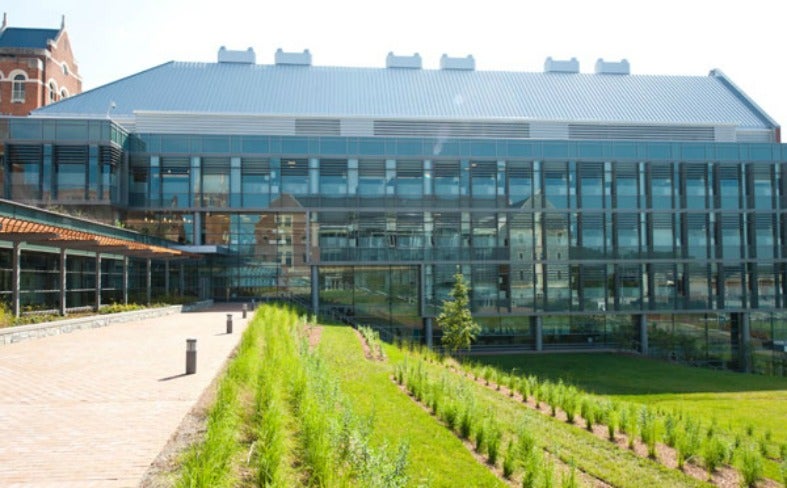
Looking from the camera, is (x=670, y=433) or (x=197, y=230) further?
(x=197, y=230)

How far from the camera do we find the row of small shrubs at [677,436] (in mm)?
10758

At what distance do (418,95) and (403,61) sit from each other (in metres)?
7.05

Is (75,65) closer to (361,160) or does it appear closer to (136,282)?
(136,282)

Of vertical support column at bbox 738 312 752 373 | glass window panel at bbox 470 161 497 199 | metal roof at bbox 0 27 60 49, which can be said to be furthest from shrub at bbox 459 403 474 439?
metal roof at bbox 0 27 60 49

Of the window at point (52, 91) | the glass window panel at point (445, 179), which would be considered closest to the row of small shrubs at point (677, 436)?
the glass window panel at point (445, 179)

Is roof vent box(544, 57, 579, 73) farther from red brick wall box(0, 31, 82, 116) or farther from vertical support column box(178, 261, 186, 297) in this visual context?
red brick wall box(0, 31, 82, 116)

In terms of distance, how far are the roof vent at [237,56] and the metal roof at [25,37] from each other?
2257 centimetres

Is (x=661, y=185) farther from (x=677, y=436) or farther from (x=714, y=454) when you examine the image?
(x=714, y=454)

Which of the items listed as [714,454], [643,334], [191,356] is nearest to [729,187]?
[643,334]

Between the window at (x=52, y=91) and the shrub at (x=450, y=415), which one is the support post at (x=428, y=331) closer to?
the shrub at (x=450, y=415)

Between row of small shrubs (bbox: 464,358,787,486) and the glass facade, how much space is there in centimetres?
2270

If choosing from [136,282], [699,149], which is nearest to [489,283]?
[699,149]

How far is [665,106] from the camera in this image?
48719 millimetres

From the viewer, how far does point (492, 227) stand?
38625 mm
